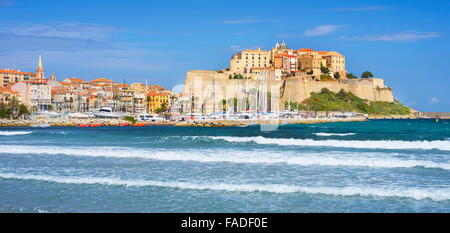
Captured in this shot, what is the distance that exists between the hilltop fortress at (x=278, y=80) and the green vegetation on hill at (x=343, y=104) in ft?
2.66

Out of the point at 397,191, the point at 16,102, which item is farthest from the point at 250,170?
the point at 16,102

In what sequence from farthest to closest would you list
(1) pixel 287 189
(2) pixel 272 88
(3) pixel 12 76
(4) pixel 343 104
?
(3) pixel 12 76 < (4) pixel 343 104 < (2) pixel 272 88 < (1) pixel 287 189

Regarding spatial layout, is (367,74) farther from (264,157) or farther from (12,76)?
(264,157)

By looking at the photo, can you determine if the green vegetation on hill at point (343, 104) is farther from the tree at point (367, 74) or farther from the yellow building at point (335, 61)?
the yellow building at point (335, 61)

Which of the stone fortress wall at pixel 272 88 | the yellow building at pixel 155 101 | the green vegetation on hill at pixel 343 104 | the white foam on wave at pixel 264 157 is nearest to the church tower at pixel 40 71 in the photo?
the yellow building at pixel 155 101

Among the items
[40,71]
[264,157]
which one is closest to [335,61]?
[40,71]

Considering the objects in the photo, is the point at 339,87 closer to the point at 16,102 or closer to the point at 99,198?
the point at 16,102

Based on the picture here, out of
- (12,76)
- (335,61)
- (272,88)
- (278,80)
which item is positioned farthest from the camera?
(335,61)

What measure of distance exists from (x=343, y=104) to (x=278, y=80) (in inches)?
421

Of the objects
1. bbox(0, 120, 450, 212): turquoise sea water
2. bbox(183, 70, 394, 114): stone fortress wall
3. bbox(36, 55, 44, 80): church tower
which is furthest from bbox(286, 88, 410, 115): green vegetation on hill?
bbox(0, 120, 450, 212): turquoise sea water

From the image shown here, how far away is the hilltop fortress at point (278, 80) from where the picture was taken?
61.7 m

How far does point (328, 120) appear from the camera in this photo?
5750 centimetres

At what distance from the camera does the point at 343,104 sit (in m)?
72.0

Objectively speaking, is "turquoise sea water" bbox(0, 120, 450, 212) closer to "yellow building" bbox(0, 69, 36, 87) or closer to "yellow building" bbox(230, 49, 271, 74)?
"yellow building" bbox(230, 49, 271, 74)
